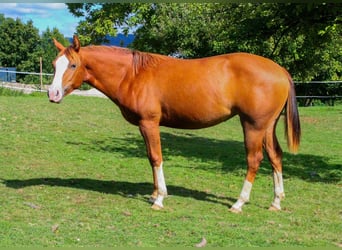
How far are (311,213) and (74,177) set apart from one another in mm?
3604

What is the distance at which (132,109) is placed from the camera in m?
5.66

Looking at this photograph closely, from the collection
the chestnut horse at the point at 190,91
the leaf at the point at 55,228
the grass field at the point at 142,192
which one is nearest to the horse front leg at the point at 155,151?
the chestnut horse at the point at 190,91

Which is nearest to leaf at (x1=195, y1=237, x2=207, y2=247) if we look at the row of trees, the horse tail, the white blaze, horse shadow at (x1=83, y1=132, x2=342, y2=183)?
the horse tail

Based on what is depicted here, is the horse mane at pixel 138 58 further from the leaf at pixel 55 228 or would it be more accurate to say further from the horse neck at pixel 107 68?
the leaf at pixel 55 228

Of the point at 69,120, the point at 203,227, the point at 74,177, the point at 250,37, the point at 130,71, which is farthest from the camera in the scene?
the point at 69,120

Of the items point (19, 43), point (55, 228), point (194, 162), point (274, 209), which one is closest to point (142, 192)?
point (274, 209)

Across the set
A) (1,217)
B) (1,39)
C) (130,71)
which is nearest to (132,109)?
(130,71)

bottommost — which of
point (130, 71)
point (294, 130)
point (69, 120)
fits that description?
point (69, 120)

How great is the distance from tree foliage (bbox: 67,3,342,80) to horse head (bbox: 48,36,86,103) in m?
3.44

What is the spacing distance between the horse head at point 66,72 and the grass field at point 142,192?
1.33m

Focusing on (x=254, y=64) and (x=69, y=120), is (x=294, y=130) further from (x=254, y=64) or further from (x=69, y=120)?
(x=69, y=120)

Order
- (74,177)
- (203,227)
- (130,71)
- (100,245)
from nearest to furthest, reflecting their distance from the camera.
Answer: (100,245)
(203,227)
(130,71)
(74,177)

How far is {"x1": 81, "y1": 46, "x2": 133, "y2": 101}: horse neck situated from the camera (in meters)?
5.79

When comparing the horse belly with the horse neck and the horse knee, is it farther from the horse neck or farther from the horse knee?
the horse neck
